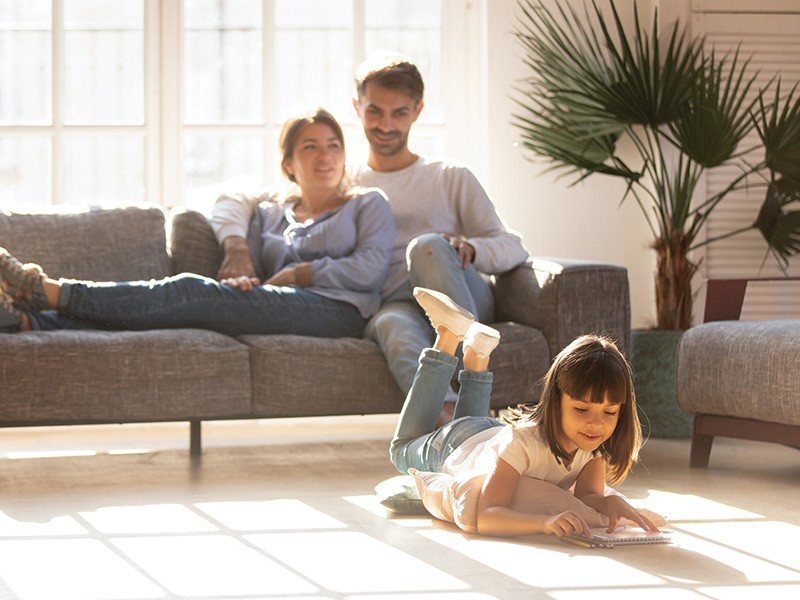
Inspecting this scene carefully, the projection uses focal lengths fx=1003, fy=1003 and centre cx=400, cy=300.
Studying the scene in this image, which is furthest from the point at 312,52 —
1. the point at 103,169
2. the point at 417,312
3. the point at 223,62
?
the point at 417,312

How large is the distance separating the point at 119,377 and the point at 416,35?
1.96 meters

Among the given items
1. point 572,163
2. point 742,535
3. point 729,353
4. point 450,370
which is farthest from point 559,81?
point 742,535

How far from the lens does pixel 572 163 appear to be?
3.25 meters

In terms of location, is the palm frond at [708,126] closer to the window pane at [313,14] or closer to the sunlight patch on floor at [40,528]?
the window pane at [313,14]

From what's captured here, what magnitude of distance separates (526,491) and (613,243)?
215 centimetres

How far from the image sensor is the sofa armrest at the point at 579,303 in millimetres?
2600

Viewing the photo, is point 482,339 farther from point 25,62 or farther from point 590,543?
point 25,62

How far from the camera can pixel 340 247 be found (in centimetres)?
277

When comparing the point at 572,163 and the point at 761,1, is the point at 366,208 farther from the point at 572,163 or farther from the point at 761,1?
the point at 761,1

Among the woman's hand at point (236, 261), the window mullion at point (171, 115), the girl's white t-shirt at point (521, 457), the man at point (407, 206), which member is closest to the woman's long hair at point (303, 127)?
the man at point (407, 206)

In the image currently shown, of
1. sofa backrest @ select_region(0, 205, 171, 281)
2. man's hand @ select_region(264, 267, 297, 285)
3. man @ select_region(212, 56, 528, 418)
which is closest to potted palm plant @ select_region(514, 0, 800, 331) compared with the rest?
man @ select_region(212, 56, 528, 418)

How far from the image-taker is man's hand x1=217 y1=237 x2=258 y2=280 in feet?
9.05

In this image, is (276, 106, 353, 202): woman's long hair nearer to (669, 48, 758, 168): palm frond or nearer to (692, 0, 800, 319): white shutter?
(669, 48, 758, 168): palm frond

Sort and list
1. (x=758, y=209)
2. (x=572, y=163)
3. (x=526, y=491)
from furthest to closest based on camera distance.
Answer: (x=758, y=209) < (x=572, y=163) < (x=526, y=491)
